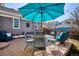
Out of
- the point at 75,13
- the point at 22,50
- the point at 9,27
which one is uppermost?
the point at 75,13

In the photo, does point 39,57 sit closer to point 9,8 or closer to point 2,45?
point 2,45

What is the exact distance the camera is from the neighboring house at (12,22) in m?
2.73

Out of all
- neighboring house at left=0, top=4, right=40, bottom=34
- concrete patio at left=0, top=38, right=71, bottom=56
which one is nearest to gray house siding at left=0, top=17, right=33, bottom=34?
neighboring house at left=0, top=4, right=40, bottom=34

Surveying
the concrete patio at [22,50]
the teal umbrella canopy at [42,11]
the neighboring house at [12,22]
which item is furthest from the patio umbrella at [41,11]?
the concrete patio at [22,50]

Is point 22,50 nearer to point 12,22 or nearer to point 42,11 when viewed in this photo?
point 12,22

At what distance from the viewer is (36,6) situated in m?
2.76

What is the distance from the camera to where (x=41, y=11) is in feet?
9.03

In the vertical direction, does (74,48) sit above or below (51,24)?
below

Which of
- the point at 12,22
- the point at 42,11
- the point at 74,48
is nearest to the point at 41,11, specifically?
the point at 42,11

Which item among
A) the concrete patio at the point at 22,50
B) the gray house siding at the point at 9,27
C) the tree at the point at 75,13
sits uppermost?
the tree at the point at 75,13

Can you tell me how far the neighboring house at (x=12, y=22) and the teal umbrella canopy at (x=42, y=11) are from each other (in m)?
0.10

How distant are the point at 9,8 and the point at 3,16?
0.18m

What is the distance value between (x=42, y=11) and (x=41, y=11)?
0.06 ft

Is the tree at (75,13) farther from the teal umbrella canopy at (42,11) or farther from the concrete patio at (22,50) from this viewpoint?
the concrete patio at (22,50)
